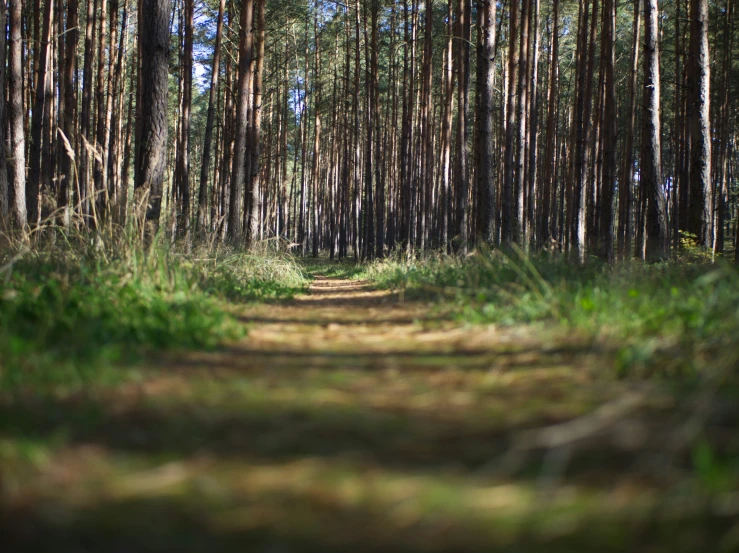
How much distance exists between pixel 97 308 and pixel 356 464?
3021 mm

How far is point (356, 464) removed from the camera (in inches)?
82.2

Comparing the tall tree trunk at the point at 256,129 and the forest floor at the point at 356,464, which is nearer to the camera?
the forest floor at the point at 356,464

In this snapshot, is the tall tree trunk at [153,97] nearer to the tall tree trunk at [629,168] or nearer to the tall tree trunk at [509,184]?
the tall tree trunk at [509,184]

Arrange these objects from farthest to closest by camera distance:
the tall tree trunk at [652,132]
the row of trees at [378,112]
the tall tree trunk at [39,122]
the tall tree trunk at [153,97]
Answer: the tall tree trunk at [39,122] < the tall tree trunk at [652,132] < the row of trees at [378,112] < the tall tree trunk at [153,97]

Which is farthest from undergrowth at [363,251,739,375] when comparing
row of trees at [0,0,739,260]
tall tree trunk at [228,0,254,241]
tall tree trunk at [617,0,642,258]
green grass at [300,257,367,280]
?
green grass at [300,257,367,280]

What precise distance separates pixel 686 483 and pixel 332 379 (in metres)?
1.79

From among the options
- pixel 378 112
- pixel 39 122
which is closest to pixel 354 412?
pixel 39 122

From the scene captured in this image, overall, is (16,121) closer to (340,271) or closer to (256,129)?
(256,129)

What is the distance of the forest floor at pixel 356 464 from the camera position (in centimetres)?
162

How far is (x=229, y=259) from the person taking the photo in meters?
9.71

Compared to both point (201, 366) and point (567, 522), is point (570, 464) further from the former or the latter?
point (201, 366)

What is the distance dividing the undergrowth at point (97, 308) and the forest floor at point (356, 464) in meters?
0.33

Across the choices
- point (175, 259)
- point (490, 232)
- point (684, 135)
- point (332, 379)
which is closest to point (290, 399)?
point (332, 379)

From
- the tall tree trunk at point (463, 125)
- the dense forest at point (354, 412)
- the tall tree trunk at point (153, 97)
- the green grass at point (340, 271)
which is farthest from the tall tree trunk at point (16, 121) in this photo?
the tall tree trunk at point (463, 125)
